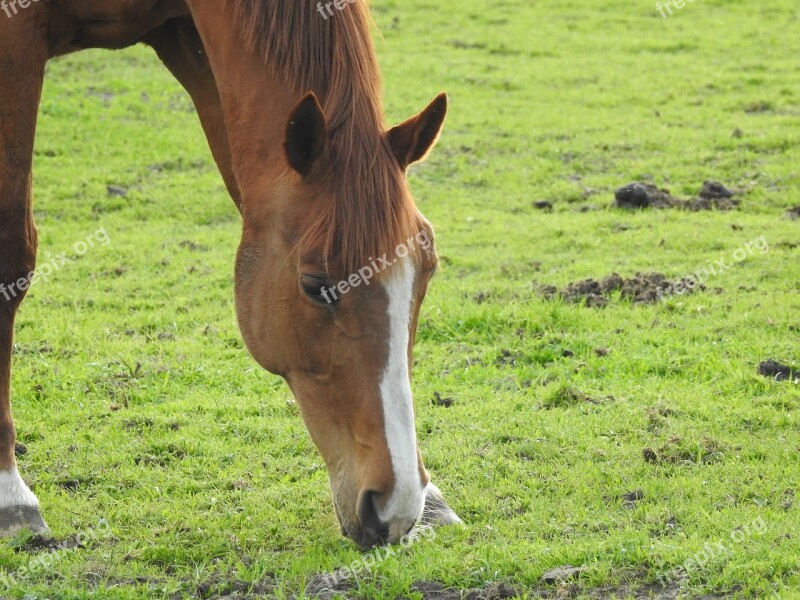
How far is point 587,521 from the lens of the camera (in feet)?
15.0

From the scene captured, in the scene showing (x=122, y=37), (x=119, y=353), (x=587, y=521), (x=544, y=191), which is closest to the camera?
(x=587, y=521)

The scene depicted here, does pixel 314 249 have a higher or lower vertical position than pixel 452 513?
higher

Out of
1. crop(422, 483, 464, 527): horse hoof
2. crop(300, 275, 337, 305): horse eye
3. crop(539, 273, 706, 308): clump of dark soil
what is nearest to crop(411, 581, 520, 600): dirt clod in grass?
crop(422, 483, 464, 527): horse hoof

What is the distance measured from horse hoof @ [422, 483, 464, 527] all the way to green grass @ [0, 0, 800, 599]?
0.31 ft

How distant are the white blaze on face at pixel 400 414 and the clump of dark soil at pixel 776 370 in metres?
3.18

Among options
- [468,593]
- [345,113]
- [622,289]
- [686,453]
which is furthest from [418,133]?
[622,289]

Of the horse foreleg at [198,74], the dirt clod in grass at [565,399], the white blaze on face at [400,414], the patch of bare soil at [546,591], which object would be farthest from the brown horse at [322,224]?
the dirt clod in grass at [565,399]

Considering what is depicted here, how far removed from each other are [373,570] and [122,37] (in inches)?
106

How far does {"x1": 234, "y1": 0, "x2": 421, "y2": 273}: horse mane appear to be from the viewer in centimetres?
387

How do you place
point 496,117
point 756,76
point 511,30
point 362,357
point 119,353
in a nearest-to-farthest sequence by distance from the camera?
point 362,357 < point 119,353 < point 496,117 < point 756,76 < point 511,30

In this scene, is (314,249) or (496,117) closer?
(314,249)

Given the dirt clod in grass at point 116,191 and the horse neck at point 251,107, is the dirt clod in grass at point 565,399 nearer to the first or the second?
the horse neck at point 251,107

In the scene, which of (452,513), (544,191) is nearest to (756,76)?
(544,191)

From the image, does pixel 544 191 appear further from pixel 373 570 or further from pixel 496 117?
pixel 373 570
